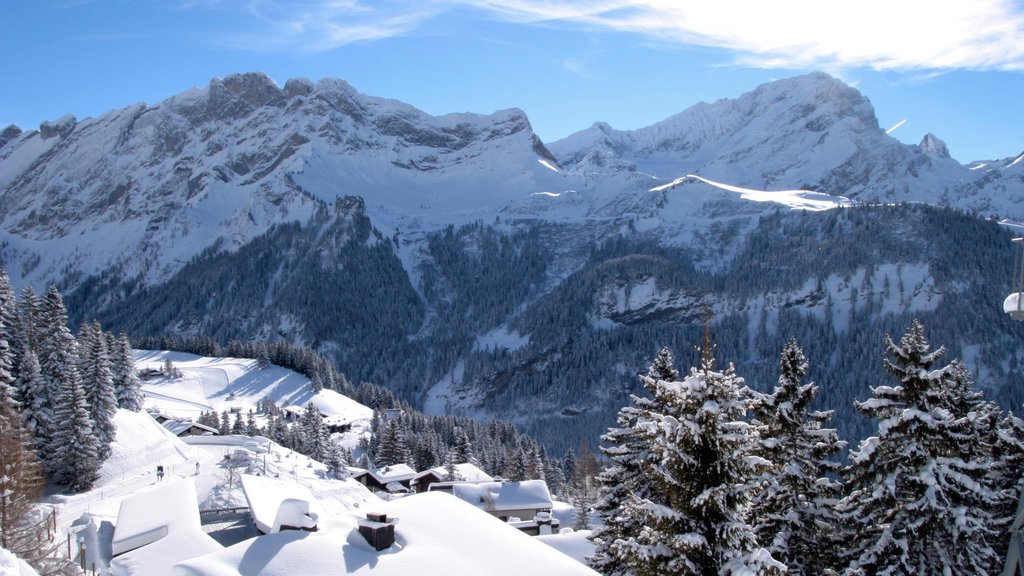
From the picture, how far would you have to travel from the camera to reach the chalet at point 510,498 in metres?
57.1

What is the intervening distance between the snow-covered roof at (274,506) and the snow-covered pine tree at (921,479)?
59.8ft

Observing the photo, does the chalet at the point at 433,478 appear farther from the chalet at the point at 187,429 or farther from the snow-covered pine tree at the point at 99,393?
the chalet at the point at 187,429

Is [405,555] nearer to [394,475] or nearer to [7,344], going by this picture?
[7,344]

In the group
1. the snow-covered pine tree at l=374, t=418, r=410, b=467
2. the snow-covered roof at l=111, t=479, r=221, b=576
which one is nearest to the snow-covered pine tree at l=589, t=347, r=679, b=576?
the snow-covered roof at l=111, t=479, r=221, b=576

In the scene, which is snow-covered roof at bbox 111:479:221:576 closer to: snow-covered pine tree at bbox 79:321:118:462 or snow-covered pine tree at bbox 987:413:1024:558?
snow-covered pine tree at bbox 79:321:118:462

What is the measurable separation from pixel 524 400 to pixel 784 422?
170347mm

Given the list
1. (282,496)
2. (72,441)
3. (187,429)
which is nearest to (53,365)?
(72,441)

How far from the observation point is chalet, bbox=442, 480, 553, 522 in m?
57.1

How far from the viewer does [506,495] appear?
58.4 meters

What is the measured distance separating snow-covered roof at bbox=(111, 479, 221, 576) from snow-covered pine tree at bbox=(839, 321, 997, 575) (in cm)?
2216

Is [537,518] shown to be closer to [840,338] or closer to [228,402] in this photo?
[228,402]

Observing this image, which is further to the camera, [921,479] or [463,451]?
[463,451]

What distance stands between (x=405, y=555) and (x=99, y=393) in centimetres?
3926

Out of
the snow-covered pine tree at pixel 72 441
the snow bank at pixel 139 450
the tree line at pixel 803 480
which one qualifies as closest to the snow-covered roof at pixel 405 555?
the tree line at pixel 803 480
